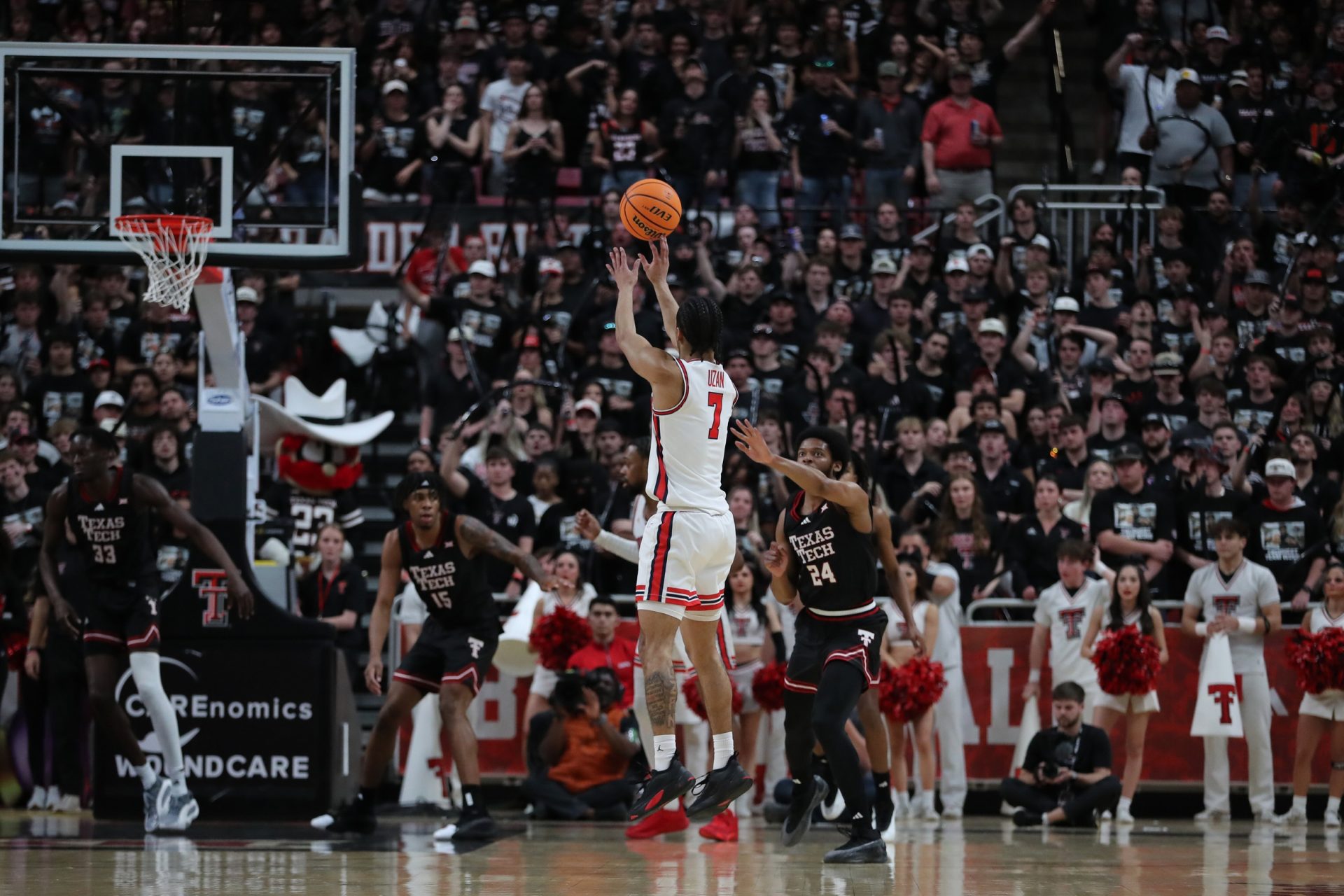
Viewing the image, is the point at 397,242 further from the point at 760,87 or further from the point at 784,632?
the point at 784,632

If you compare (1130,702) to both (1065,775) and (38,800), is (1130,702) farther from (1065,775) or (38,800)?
A: (38,800)

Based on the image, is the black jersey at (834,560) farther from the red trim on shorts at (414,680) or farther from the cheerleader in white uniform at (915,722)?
the cheerleader in white uniform at (915,722)

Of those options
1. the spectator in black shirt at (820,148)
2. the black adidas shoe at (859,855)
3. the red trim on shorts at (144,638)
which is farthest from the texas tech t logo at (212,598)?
the spectator in black shirt at (820,148)

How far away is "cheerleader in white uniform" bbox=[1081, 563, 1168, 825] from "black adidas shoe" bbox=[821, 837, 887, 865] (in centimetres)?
481

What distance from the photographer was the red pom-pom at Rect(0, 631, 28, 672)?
51.0 feet

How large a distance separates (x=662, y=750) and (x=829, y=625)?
1.76 m

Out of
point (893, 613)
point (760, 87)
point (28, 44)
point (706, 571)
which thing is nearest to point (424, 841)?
point (706, 571)

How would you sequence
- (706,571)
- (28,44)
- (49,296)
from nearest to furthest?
(706,571), (28,44), (49,296)

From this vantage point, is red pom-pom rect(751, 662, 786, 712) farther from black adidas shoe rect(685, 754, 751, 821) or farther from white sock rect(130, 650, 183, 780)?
black adidas shoe rect(685, 754, 751, 821)

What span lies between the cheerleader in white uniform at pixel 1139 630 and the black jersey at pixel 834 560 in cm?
463

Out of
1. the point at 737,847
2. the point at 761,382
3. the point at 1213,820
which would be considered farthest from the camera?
the point at 761,382

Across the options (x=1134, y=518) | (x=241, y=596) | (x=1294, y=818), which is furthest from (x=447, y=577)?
(x=1294, y=818)

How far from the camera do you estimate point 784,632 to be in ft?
50.1

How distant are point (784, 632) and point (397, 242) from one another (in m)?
7.62
